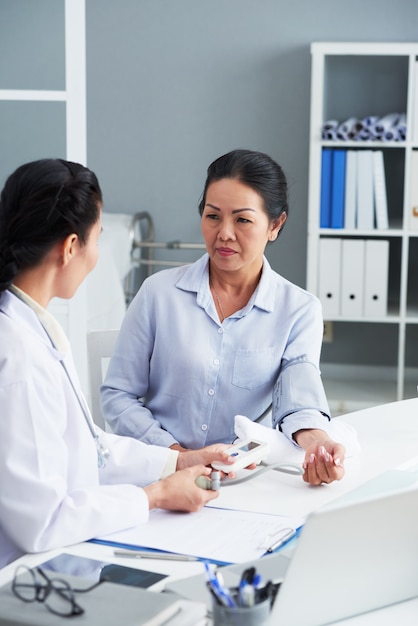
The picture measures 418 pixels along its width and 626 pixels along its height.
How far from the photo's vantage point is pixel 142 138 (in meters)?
4.67

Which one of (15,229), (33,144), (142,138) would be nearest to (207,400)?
(15,229)

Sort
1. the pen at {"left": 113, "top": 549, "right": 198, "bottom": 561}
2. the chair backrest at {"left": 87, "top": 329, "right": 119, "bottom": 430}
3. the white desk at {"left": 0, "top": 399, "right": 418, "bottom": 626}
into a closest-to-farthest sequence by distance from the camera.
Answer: the white desk at {"left": 0, "top": 399, "right": 418, "bottom": 626} < the pen at {"left": 113, "top": 549, "right": 198, "bottom": 561} < the chair backrest at {"left": 87, "top": 329, "right": 119, "bottom": 430}

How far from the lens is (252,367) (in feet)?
6.21

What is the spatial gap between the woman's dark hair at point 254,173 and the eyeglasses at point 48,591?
112 centimetres

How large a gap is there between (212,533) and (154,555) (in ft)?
0.38

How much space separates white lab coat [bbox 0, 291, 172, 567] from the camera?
1176 mm

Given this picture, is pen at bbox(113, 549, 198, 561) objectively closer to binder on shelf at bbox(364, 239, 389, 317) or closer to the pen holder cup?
the pen holder cup

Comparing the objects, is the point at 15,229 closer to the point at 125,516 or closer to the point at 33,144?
the point at 125,516

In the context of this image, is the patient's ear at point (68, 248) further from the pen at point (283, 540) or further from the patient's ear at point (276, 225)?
the patient's ear at point (276, 225)

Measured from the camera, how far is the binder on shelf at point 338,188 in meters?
4.02

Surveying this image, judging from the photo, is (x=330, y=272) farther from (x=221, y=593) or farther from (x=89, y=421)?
(x=221, y=593)

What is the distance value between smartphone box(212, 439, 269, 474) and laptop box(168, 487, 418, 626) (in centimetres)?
40

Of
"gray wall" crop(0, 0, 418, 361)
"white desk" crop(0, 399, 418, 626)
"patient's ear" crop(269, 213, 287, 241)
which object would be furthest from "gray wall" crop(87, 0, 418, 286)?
"white desk" crop(0, 399, 418, 626)

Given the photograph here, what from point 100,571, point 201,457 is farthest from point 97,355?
point 100,571
